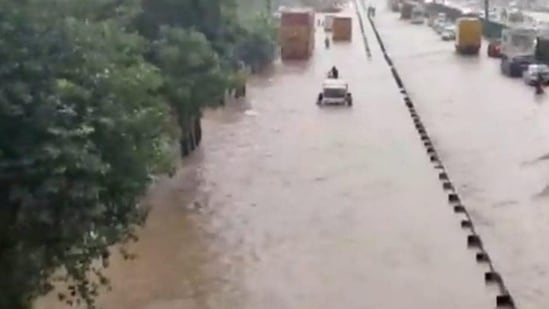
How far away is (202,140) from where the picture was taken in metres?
26.6

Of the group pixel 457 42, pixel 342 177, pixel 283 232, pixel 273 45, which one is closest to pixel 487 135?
pixel 342 177

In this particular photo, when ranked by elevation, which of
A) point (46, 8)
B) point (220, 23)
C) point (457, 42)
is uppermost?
point (46, 8)

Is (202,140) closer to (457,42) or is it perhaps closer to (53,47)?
(53,47)

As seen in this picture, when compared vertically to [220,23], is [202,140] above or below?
below

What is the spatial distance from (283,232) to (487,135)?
1069 centimetres

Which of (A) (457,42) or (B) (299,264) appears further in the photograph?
(A) (457,42)

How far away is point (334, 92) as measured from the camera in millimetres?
32969

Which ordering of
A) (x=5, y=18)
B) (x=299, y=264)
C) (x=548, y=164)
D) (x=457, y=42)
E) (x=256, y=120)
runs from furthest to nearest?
(x=457, y=42)
(x=256, y=120)
(x=548, y=164)
(x=299, y=264)
(x=5, y=18)

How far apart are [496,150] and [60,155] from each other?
1680cm

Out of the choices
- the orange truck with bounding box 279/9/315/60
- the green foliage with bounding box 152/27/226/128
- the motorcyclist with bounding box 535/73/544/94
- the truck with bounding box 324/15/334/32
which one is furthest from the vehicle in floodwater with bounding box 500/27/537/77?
the green foliage with bounding box 152/27/226/128

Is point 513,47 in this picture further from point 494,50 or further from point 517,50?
point 494,50

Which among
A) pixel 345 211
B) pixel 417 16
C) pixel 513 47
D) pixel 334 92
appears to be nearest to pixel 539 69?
pixel 334 92

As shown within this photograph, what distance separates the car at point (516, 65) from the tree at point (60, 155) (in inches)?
1138

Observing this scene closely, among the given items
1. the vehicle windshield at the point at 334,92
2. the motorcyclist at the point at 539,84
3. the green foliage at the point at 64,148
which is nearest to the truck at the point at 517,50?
the motorcyclist at the point at 539,84
